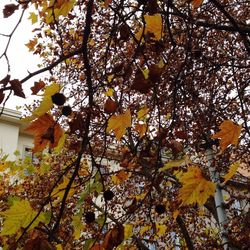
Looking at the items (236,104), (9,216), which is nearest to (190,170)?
(9,216)

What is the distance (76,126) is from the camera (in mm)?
1882

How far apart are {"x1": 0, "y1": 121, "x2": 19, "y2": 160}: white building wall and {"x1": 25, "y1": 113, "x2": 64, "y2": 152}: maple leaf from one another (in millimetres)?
13542

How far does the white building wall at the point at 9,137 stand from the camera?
15.0 m

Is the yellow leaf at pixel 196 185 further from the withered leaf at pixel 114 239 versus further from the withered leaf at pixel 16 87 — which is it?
the withered leaf at pixel 16 87

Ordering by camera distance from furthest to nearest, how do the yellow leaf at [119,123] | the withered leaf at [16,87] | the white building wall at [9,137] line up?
the white building wall at [9,137] < the yellow leaf at [119,123] < the withered leaf at [16,87]

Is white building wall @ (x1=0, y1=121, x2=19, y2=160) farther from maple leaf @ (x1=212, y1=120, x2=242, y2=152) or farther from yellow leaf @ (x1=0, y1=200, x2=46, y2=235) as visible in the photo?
A: yellow leaf @ (x1=0, y1=200, x2=46, y2=235)

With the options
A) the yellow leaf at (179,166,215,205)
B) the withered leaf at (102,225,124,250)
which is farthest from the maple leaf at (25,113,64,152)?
the yellow leaf at (179,166,215,205)

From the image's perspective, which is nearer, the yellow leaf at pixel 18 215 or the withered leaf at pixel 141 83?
the yellow leaf at pixel 18 215

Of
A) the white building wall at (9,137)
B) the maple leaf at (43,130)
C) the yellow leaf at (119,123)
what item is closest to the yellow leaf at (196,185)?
the yellow leaf at (119,123)

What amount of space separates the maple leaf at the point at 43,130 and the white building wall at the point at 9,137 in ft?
44.4

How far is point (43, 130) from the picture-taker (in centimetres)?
178

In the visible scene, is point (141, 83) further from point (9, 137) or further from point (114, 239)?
point (9, 137)

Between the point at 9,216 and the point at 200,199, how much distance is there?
112 centimetres

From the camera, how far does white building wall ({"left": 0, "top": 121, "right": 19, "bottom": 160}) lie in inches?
590
